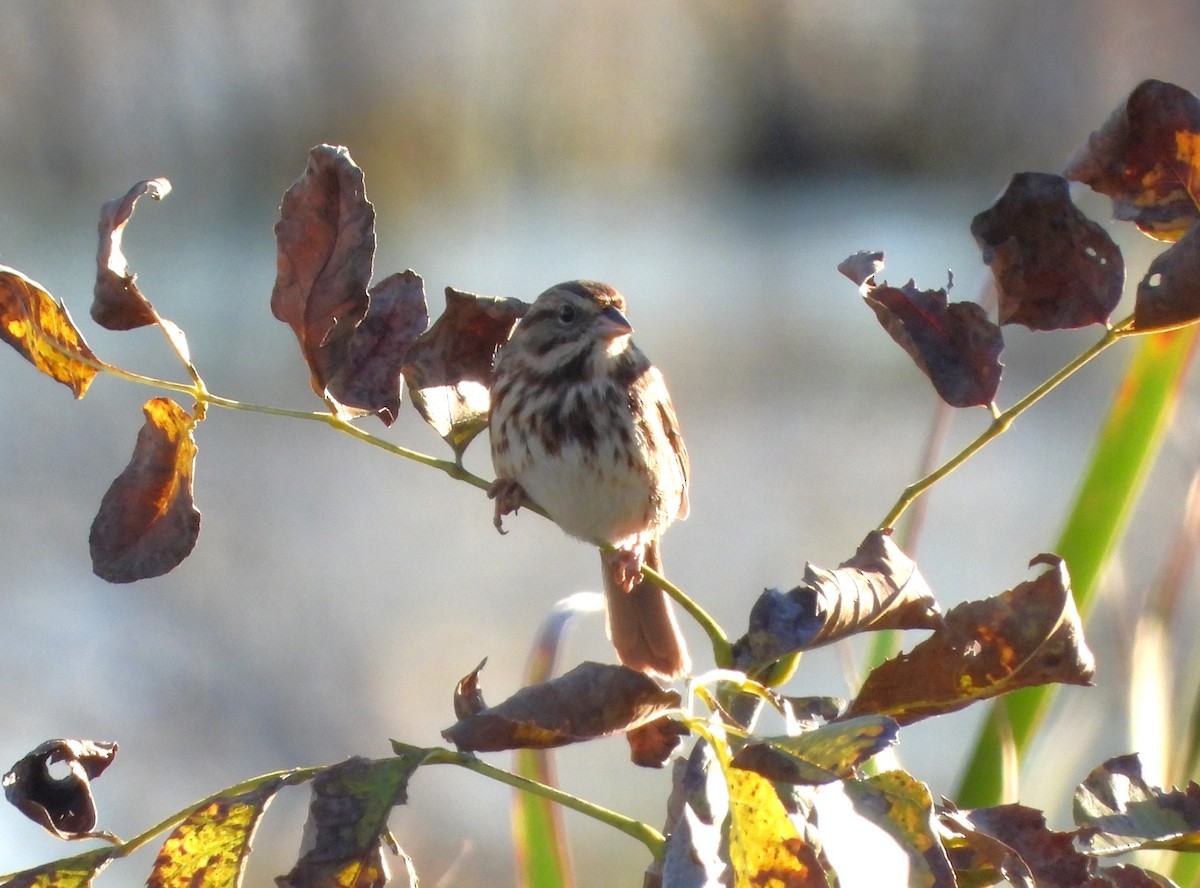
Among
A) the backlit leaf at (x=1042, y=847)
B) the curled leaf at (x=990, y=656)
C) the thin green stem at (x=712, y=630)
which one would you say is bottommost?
the backlit leaf at (x=1042, y=847)

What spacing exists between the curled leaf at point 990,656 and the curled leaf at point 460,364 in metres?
0.41

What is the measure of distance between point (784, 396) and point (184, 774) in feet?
12.1

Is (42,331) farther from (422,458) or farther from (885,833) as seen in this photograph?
(885,833)

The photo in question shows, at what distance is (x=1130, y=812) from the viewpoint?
0.89 m

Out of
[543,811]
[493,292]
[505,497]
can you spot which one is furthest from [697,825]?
[493,292]

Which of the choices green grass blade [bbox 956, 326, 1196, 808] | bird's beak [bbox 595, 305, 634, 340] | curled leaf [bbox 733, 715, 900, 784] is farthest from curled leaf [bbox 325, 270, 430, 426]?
bird's beak [bbox 595, 305, 634, 340]

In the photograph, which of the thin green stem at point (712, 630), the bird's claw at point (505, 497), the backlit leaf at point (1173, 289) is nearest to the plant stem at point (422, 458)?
→ the thin green stem at point (712, 630)

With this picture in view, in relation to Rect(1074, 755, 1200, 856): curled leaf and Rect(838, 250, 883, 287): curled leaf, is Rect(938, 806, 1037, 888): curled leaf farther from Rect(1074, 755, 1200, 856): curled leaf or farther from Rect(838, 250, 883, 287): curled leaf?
Rect(838, 250, 883, 287): curled leaf

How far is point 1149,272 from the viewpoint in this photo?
3.10 ft

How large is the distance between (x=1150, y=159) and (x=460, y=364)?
1.62 ft

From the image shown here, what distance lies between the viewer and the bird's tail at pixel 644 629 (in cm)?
230

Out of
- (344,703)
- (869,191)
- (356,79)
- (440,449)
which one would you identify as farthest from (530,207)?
(344,703)

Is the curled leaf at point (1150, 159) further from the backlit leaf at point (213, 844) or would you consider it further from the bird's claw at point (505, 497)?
the bird's claw at point (505, 497)

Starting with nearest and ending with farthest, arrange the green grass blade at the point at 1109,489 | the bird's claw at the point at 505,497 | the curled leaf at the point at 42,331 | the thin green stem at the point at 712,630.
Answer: the thin green stem at the point at 712,630 < the curled leaf at the point at 42,331 < the green grass blade at the point at 1109,489 < the bird's claw at the point at 505,497
